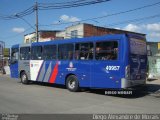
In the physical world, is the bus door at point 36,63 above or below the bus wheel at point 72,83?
above

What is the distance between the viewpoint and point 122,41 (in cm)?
1332

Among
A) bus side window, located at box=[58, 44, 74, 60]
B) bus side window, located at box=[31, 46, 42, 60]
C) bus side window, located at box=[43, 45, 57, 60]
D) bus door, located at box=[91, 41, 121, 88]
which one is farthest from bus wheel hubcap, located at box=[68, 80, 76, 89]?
bus side window, located at box=[31, 46, 42, 60]

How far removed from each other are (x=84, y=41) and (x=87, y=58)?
0.97 metres

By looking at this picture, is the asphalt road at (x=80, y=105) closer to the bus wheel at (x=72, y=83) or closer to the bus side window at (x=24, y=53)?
the bus wheel at (x=72, y=83)

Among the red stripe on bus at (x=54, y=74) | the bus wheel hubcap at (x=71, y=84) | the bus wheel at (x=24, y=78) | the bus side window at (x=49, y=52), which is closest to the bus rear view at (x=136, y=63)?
the bus wheel hubcap at (x=71, y=84)

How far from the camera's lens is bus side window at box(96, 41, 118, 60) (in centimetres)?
1362

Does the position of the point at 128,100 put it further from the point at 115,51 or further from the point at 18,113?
the point at 18,113

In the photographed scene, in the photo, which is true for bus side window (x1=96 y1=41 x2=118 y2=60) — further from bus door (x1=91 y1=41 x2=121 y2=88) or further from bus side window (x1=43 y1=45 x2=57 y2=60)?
bus side window (x1=43 y1=45 x2=57 y2=60)

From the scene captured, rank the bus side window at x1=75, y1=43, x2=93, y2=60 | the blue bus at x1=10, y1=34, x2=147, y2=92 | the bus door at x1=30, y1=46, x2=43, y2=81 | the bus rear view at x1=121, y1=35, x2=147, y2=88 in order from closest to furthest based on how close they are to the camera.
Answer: the bus rear view at x1=121, y1=35, x2=147, y2=88
the blue bus at x1=10, y1=34, x2=147, y2=92
the bus side window at x1=75, y1=43, x2=93, y2=60
the bus door at x1=30, y1=46, x2=43, y2=81

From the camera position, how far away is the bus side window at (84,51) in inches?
590

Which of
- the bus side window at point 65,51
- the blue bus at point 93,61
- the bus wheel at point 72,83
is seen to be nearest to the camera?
the blue bus at point 93,61

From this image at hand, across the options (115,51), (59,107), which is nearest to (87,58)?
(115,51)

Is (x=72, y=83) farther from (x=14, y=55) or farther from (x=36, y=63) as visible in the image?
(x=14, y=55)

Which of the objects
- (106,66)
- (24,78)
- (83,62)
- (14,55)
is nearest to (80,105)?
(106,66)
